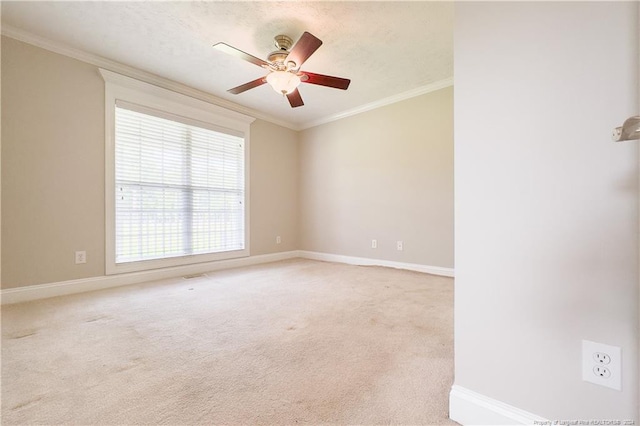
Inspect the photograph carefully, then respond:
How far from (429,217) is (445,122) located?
122 cm

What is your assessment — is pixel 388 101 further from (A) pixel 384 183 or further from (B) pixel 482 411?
(B) pixel 482 411

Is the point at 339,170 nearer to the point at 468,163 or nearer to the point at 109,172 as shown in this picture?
the point at 109,172

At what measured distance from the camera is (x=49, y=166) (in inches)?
99.4

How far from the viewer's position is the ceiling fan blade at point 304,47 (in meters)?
1.85

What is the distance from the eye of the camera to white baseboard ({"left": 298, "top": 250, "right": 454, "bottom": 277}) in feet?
11.1

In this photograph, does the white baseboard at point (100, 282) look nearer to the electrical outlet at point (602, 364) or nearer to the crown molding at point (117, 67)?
the crown molding at point (117, 67)

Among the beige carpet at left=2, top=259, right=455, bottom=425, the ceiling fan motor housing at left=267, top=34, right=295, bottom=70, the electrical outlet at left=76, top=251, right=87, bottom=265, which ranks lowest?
the beige carpet at left=2, top=259, right=455, bottom=425

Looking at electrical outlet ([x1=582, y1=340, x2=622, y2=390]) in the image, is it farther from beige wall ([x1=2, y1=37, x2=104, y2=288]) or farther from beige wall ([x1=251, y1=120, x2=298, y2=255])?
beige wall ([x1=251, y1=120, x2=298, y2=255])

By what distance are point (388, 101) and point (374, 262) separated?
2.39 meters

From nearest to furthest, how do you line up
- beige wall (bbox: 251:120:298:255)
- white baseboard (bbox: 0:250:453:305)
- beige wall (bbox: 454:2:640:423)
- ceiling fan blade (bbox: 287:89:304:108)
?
beige wall (bbox: 454:2:640:423), white baseboard (bbox: 0:250:453:305), ceiling fan blade (bbox: 287:89:304:108), beige wall (bbox: 251:120:298:255)

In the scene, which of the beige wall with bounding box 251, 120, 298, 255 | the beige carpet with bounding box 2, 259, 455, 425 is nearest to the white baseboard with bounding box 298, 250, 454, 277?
the beige wall with bounding box 251, 120, 298, 255

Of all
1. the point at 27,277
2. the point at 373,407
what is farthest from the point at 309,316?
the point at 27,277

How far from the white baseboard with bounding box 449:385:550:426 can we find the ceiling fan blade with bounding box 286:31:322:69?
7.11 feet

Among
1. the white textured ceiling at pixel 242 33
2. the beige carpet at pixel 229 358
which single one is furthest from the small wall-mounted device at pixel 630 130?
the white textured ceiling at pixel 242 33
